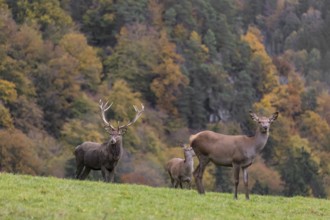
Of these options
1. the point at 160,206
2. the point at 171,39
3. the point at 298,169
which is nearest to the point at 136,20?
the point at 171,39

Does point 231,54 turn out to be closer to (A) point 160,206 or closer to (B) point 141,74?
(B) point 141,74

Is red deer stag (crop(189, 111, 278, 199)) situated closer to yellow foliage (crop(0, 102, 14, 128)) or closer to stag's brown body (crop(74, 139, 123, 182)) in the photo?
stag's brown body (crop(74, 139, 123, 182))

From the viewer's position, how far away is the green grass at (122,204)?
18.8 m

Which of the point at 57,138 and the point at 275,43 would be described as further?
the point at 275,43

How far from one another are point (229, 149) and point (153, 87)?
110716 millimetres

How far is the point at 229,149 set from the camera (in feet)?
79.8

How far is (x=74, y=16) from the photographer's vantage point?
147125mm

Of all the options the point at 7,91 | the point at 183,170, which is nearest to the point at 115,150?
the point at 183,170

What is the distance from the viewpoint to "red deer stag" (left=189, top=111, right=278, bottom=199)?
24.3m

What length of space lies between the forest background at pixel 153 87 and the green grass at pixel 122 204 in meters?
51.6

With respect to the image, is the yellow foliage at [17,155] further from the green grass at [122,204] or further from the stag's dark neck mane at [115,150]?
the green grass at [122,204]

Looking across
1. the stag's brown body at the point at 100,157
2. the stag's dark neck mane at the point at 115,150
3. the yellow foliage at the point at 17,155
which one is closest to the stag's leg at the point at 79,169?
the stag's brown body at the point at 100,157

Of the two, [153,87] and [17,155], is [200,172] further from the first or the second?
[153,87]

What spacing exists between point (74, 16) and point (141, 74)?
67.8ft
